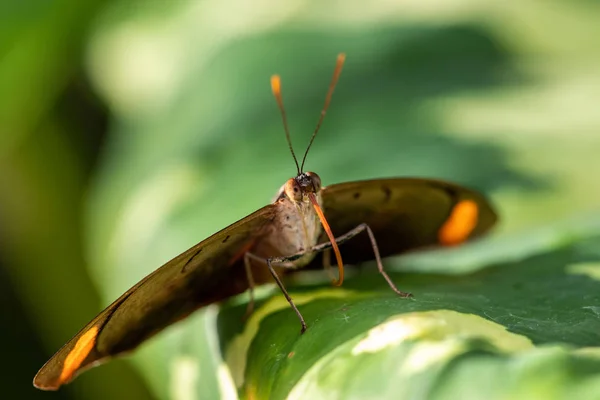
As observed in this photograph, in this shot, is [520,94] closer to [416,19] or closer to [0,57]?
[416,19]

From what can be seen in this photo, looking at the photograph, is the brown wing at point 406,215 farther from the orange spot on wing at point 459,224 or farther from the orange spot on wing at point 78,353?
the orange spot on wing at point 78,353

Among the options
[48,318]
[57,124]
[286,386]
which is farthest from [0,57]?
[286,386]

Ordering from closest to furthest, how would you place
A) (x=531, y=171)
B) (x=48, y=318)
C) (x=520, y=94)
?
(x=531, y=171) < (x=520, y=94) < (x=48, y=318)

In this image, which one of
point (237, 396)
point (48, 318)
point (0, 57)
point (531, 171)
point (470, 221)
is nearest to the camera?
point (237, 396)

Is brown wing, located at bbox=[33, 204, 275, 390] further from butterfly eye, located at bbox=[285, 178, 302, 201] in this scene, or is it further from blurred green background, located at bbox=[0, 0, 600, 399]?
blurred green background, located at bbox=[0, 0, 600, 399]

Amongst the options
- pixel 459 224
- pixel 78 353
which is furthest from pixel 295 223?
pixel 78 353

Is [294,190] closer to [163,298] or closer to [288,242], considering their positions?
[288,242]

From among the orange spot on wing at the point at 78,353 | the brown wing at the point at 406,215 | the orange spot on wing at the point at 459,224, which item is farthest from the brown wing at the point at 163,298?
the orange spot on wing at the point at 459,224

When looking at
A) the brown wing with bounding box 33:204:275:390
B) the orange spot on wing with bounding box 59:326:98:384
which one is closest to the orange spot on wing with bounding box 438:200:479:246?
the brown wing with bounding box 33:204:275:390
